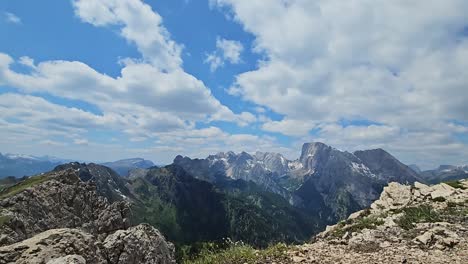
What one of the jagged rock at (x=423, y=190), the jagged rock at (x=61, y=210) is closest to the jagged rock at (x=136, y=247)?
the jagged rock at (x=61, y=210)

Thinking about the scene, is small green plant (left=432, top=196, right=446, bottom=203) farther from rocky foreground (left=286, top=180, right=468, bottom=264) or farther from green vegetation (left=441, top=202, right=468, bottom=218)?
rocky foreground (left=286, top=180, right=468, bottom=264)

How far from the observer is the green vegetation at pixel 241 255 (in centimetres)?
1339

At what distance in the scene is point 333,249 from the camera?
15.5m

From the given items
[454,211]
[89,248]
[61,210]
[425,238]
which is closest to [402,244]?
[425,238]

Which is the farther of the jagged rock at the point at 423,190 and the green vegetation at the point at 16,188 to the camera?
the green vegetation at the point at 16,188

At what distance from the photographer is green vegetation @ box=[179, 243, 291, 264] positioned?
13391mm

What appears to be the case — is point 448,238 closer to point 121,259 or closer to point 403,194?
point 121,259

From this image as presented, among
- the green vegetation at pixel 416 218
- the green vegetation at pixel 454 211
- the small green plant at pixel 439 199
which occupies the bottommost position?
the green vegetation at pixel 416 218

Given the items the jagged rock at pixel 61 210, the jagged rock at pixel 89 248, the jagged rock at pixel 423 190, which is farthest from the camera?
the jagged rock at pixel 423 190

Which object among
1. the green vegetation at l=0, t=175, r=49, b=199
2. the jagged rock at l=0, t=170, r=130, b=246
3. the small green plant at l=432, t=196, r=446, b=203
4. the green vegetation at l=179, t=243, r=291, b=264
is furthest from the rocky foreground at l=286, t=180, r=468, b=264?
the green vegetation at l=0, t=175, r=49, b=199

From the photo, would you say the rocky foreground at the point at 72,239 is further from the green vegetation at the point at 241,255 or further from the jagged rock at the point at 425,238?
the jagged rock at the point at 425,238

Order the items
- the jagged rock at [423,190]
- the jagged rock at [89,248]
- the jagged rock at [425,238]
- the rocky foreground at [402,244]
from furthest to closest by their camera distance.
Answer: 1. the jagged rock at [423,190]
2. the jagged rock at [425,238]
3. the rocky foreground at [402,244]
4. the jagged rock at [89,248]

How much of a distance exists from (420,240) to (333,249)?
15.6ft

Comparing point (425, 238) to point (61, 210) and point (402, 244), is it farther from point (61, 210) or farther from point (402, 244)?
point (61, 210)
